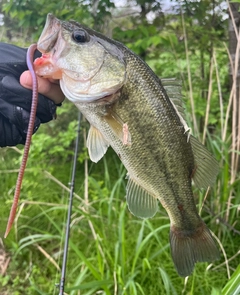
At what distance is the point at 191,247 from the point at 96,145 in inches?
25.9

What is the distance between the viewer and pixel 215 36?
120 inches

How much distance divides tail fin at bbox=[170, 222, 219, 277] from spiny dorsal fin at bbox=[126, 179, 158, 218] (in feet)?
0.62

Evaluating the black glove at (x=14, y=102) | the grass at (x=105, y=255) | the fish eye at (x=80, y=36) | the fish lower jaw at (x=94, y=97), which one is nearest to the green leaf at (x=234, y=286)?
the grass at (x=105, y=255)

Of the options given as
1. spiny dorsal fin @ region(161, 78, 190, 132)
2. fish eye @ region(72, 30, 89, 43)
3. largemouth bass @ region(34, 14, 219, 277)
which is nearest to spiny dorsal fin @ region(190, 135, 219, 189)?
largemouth bass @ region(34, 14, 219, 277)

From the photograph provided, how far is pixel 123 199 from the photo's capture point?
3225mm

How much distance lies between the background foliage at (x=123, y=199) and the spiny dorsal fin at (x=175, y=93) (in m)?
0.84

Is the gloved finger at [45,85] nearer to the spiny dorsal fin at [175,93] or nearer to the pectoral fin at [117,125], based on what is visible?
the pectoral fin at [117,125]

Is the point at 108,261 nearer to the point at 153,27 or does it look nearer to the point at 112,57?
the point at 112,57

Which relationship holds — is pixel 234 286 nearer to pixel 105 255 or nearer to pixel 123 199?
pixel 105 255

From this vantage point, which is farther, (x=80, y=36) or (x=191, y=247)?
(x=191, y=247)

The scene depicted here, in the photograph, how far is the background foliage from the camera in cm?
239

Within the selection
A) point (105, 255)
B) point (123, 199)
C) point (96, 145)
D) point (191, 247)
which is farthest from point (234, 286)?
point (123, 199)

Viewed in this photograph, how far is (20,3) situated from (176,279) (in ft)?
7.90

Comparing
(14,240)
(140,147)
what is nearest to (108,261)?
(14,240)
